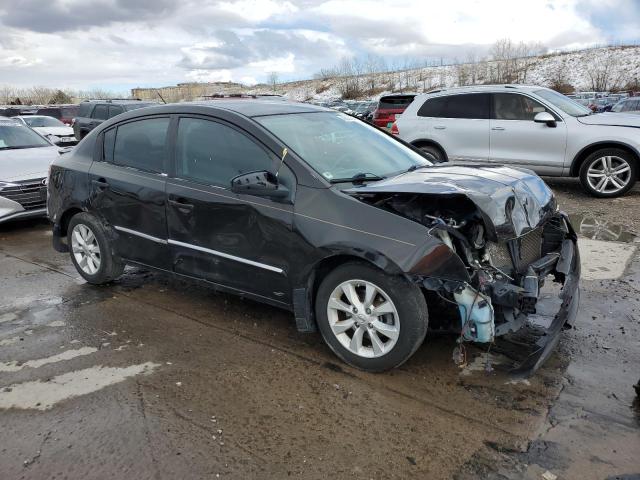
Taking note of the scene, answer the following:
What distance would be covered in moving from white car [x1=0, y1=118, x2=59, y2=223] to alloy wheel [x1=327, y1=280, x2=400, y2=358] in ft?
18.5

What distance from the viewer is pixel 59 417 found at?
3.11 meters

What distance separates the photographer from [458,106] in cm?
988

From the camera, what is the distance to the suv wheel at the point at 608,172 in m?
8.48

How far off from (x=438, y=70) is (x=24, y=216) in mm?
70389

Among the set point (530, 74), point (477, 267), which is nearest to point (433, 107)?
point (477, 267)

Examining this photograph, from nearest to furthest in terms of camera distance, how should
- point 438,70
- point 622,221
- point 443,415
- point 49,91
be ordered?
1. point 443,415
2. point 622,221
3. point 49,91
4. point 438,70

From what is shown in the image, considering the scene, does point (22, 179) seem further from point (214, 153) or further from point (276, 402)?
point (276, 402)

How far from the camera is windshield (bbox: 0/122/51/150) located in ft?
28.6

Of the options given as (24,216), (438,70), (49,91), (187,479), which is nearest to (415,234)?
(187,479)

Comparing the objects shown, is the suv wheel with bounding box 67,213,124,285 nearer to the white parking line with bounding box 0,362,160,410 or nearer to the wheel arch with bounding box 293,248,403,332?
the white parking line with bounding box 0,362,160,410

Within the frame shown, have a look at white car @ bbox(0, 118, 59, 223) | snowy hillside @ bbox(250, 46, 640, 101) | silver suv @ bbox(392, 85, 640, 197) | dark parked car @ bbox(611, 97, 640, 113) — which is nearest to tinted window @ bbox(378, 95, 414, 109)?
silver suv @ bbox(392, 85, 640, 197)

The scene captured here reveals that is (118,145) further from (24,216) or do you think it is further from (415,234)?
(24,216)

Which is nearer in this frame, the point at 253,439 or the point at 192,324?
the point at 253,439

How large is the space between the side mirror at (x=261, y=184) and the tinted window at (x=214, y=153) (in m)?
0.14
